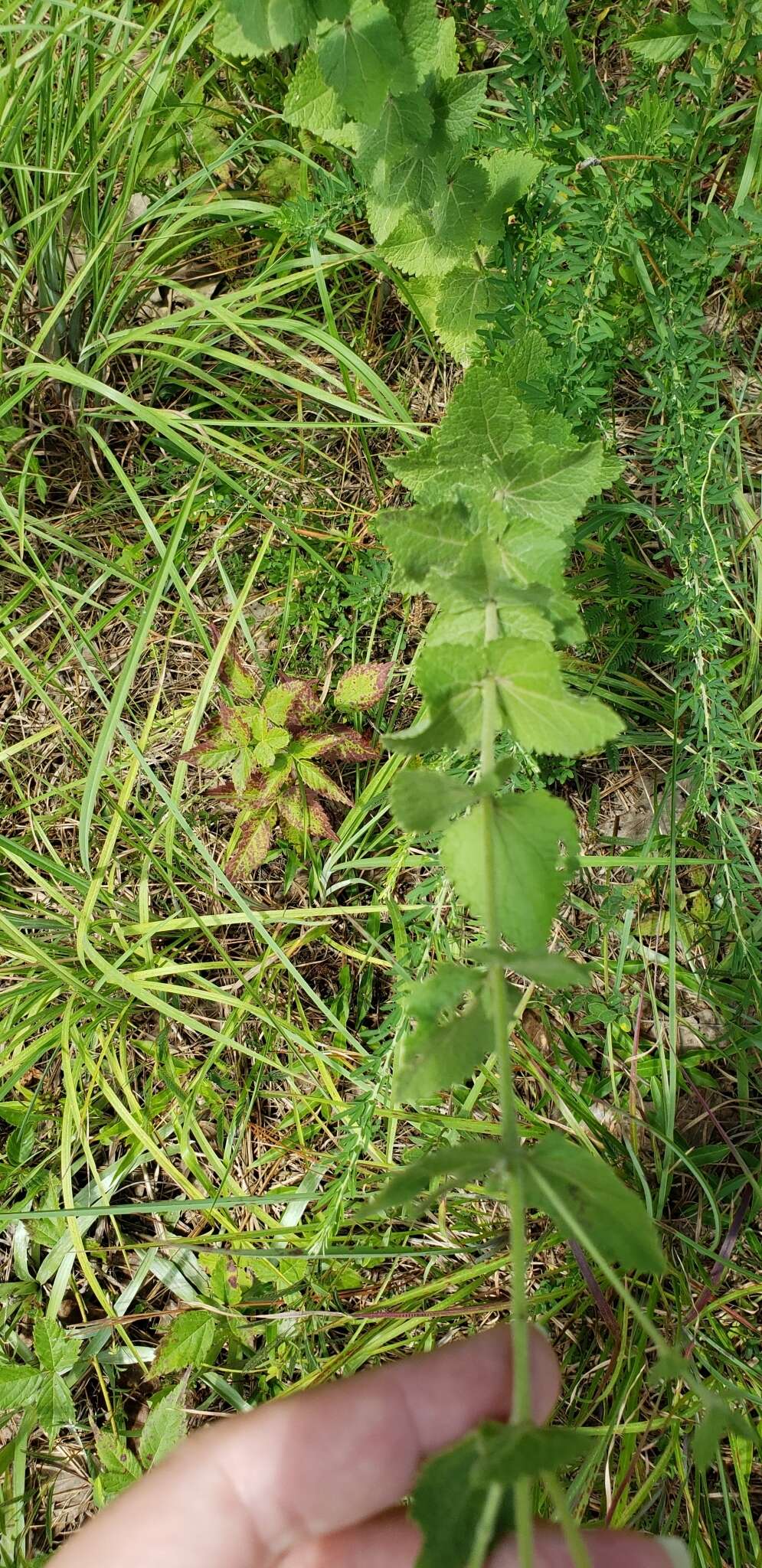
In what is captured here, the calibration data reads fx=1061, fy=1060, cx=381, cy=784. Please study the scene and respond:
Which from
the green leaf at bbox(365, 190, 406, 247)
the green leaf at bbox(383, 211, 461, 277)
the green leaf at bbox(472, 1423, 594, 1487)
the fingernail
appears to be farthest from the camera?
the green leaf at bbox(383, 211, 461, 277)

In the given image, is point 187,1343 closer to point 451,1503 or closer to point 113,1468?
point 113,1468

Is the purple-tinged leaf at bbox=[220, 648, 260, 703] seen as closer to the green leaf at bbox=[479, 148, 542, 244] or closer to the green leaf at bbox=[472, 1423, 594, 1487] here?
the green leaf at bbox=[479, 148, 542, 244]

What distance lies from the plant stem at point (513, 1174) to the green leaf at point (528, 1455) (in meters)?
0.04

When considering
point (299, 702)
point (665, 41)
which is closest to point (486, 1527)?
point (299, 702)

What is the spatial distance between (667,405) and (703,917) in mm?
986

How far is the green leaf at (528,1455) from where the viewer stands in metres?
0.88

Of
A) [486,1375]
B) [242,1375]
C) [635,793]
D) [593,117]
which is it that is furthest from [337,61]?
[242,1375]

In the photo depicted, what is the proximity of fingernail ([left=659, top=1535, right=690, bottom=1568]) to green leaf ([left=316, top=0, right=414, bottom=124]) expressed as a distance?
6.58 ft

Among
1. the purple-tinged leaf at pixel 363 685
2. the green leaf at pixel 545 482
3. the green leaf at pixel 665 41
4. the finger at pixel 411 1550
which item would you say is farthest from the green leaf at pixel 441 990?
the green leaf at pixel 665 41

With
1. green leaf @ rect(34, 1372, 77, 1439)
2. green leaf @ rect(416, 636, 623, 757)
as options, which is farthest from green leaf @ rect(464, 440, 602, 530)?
green leaf @ rect(34, 1372, 77, 1439)

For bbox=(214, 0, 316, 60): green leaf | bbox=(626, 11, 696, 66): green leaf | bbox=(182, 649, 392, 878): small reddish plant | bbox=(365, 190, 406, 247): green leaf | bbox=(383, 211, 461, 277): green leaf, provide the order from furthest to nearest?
bbox=(182, 649, 392, 878): small reddish plant < bbox=(626, 11, 696, 66): green leaf < bbox=(383, 211, 461, 277): green leaf < bbox=(365, 190, 406, 247): green leaf < bbox=(214, 0, 316, 60): green leaf

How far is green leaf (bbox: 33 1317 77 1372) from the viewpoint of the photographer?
2.09 m

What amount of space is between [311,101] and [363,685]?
1.03m

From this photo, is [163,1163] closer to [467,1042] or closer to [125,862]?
[125,862]
